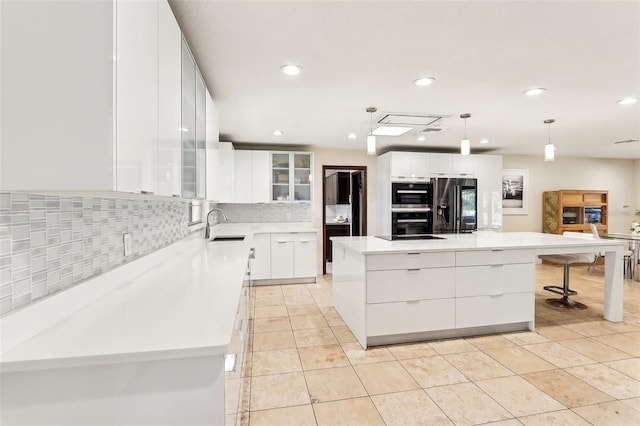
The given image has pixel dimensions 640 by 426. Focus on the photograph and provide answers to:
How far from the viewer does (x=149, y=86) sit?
1.27 m

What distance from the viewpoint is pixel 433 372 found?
7.75 ft

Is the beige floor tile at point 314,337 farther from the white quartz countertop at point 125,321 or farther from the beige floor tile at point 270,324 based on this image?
the white quartz countertop at point 125,321

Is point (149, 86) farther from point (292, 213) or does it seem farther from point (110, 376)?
point (292, 213)

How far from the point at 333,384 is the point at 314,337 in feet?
2.56

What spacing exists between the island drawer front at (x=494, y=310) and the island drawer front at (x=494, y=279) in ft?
0.18

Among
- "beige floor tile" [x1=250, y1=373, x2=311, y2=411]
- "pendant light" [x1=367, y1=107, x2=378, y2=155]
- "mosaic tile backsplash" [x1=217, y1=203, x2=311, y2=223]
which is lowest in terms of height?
"beige floor tile" [x1=250, y1=373, x2=311, y2=411]

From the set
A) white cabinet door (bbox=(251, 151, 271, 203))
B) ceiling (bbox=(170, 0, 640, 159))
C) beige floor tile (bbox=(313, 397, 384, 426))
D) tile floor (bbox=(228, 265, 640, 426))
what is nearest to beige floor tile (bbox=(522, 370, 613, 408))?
tile floor (bbox=(228, 265, 640, 426))

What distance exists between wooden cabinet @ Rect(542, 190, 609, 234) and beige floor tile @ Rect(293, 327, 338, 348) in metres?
5.87

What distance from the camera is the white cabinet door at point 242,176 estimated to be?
518 cm

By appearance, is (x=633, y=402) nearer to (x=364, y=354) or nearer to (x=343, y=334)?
(x=364, y=354)

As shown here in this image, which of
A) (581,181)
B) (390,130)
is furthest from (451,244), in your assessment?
(581,181)

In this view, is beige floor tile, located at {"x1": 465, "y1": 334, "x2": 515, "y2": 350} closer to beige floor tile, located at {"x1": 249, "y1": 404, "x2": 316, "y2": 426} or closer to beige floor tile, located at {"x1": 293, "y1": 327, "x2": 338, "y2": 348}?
beige floor tile, located at {"x1": 293, "y1": 327, "x2": 338, "y2": 348}

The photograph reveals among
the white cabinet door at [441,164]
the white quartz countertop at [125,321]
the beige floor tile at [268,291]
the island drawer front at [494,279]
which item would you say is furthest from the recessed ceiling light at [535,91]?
the beige floor tile at [268,291]

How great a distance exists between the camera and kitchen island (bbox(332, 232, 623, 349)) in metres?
2.74
